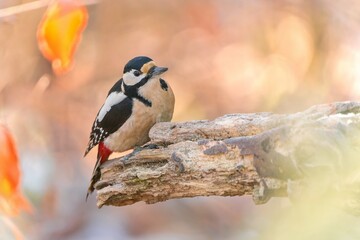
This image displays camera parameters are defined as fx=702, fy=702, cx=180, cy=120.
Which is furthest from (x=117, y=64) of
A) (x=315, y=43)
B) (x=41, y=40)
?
(x=315, y=43)

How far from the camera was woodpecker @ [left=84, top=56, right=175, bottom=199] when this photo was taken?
220 centimetres

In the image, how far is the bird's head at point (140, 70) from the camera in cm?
217

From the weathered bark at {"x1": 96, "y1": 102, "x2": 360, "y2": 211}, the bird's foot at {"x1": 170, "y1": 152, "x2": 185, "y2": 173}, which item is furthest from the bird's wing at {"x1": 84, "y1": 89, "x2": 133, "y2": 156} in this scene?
the bird's foot at {"x1": 170, "y1": 152, "x2": 185, "y2": 173}

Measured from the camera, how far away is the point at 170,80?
3803 mm

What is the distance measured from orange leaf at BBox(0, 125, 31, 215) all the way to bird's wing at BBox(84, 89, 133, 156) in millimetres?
880

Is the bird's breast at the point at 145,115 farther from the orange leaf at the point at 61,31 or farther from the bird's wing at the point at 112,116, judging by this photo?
the orange leaf at the point at 61,31

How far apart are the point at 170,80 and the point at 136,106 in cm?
161

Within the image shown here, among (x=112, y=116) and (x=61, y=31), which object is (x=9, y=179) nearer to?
(x=61, y=31)

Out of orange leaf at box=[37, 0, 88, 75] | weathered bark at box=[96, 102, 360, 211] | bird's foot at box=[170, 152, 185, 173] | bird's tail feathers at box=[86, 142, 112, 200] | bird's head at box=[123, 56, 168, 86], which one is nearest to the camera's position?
weathered bark at box=[96, 102, 360, 211]

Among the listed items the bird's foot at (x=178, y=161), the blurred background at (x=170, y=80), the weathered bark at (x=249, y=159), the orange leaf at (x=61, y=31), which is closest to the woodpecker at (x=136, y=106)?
the weathered bark at (x=249, y=159)

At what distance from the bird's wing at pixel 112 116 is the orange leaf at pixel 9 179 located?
34.6 inches

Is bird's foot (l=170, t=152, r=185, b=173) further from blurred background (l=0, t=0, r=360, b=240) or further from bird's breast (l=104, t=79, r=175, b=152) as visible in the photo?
blurred background (l=0, t=0, r=360, b=240)

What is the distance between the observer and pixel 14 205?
3.70m

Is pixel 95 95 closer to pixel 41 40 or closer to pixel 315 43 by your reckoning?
pixel 41 40
